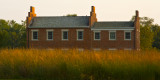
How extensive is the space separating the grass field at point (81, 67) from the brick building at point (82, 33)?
23.6 metres

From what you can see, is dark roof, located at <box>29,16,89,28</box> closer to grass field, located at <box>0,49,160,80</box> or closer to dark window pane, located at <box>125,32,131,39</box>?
dark window pane, located at <box>125,32,131,39</box>

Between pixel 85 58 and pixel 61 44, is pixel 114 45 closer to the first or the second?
pixel 61 44

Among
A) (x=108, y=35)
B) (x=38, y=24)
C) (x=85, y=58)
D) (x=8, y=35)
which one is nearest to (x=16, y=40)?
(x=8, y=35)

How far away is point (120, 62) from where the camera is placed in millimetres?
11672

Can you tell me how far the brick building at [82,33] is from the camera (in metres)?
36.8

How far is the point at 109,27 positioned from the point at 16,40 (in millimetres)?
29165

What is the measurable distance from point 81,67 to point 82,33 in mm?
26327

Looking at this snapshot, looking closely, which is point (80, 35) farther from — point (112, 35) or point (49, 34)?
point (49, 34)

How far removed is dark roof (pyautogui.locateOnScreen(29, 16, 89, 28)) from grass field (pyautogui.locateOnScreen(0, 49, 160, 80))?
983 inches

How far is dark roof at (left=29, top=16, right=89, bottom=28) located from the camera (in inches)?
1527

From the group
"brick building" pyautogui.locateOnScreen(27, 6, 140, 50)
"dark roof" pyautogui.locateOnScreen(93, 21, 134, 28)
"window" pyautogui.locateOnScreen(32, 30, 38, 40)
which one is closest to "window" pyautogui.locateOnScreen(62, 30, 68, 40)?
"brick building" pyautogui.locateOnScreen(27, 6, 140, 50)

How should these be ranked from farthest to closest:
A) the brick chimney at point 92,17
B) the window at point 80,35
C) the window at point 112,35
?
the brick chimney at point 92,17
the window at point 80,35
the window at point 112,35

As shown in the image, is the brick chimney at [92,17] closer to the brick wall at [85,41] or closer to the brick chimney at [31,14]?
the brick wall at [85,41]

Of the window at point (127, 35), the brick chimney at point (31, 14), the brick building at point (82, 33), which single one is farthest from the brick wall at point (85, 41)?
the brick chimney at point (31, 14)
